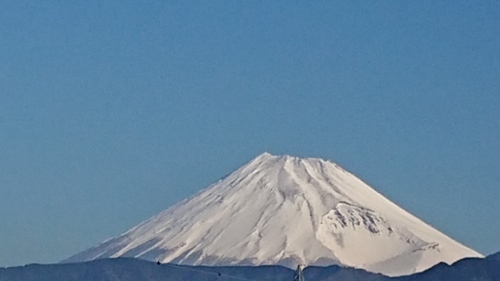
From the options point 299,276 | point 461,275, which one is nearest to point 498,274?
point 461,275

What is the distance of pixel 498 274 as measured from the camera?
19500cm

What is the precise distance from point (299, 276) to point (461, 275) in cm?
13489

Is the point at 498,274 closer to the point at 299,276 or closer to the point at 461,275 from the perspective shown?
the point at 461,275

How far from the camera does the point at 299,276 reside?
220 feet

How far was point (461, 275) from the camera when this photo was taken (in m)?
199

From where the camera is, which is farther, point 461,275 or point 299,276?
Answer: point 461,275

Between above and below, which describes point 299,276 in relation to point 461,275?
below

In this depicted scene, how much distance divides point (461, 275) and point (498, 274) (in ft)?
19.1

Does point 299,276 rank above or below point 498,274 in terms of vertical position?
below
